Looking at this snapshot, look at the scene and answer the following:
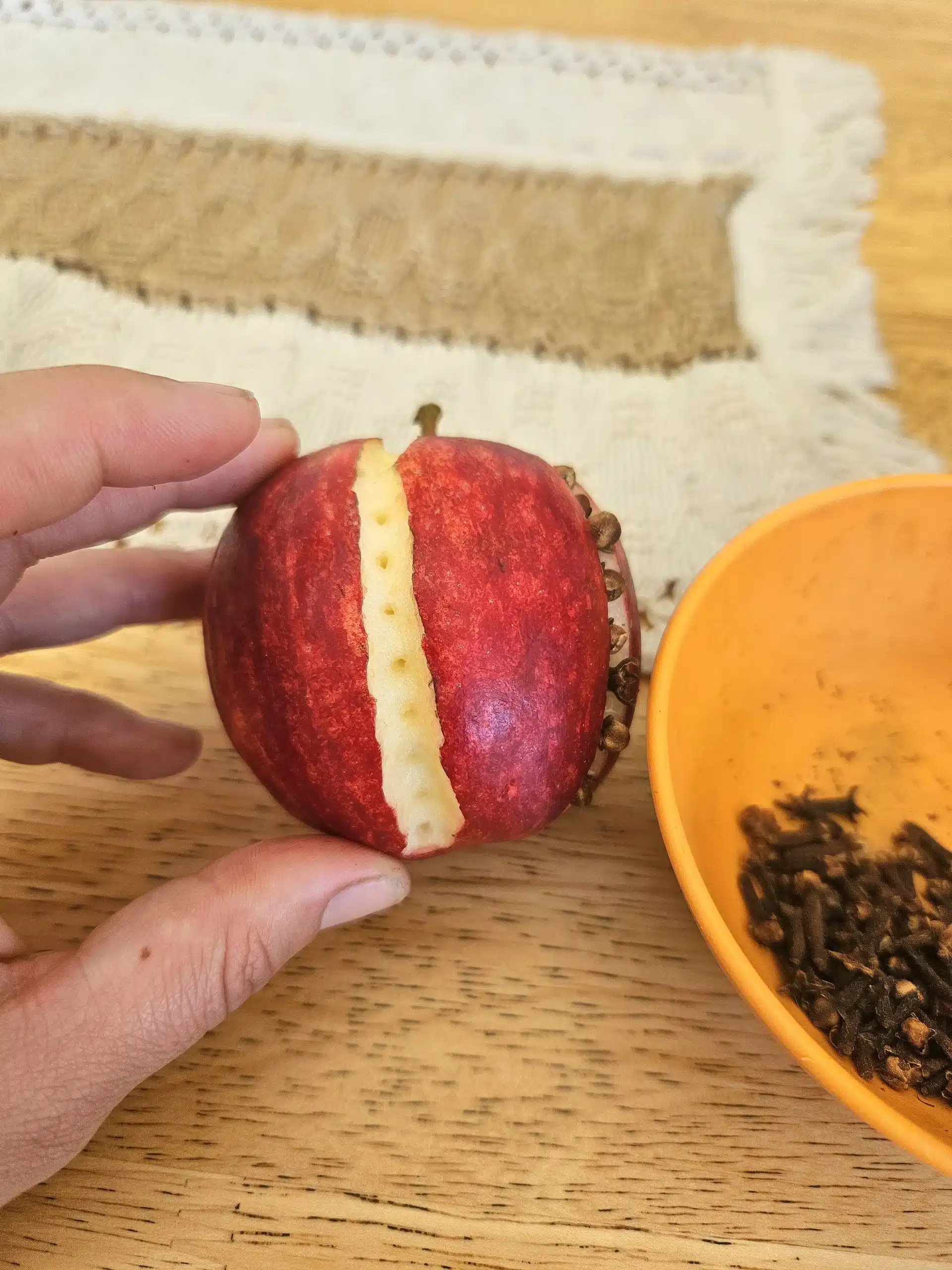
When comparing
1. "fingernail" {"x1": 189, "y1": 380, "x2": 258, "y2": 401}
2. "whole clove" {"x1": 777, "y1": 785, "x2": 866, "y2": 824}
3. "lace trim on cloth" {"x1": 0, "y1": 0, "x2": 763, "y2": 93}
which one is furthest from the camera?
"lace trim on cloth" {"x1": 0, "y1": 0, "x2": 763, "y2": 93}

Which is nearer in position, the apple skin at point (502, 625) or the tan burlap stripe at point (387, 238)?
the apple skin at point (502, 625)

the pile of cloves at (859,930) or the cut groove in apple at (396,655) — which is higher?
the cut groove in apple at (396,655)

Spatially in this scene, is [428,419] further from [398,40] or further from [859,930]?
[398,40]

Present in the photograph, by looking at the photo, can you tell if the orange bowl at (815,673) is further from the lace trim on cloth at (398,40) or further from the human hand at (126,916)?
the lace trim on cloth at (398,40)

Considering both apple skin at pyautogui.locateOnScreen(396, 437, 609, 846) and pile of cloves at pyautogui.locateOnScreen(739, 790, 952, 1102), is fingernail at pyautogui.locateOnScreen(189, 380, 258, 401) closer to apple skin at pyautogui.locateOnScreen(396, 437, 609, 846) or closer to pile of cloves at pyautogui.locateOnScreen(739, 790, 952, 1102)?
apple skin at pyautogui.locateOnScreen(396, 437, 609, 846)

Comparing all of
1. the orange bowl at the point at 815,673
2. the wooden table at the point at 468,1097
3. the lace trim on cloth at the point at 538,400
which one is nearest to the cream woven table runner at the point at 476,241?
the lace trim on cloth at the point at 538,400

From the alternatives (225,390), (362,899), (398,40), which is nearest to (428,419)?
(225,390)

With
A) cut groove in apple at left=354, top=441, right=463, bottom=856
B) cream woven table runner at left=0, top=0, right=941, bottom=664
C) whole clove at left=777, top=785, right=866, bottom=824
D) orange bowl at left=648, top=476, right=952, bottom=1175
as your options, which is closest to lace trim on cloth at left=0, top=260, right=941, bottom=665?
cream woven table runner at left=0, top=0, right=941, bottom=664
